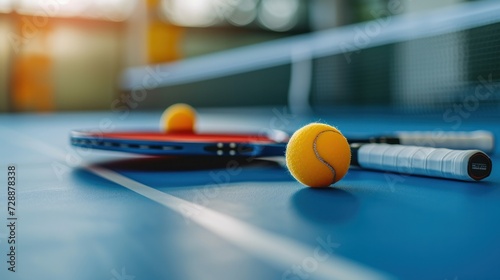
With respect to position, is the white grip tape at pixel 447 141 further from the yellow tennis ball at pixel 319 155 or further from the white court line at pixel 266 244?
the white court line at pixel 266 244

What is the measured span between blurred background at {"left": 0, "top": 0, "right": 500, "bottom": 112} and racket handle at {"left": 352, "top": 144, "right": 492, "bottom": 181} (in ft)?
20.5

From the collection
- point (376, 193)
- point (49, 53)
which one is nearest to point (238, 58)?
point (49, 53)

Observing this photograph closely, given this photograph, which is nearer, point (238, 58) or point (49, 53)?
point (238, 58)

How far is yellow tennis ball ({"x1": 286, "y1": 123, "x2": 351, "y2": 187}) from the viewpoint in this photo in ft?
5.45

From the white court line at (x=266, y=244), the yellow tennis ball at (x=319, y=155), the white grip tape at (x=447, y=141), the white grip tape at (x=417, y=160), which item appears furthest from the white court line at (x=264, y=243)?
the white grip tape at (x=447, y=141)

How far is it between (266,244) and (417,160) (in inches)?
38.3

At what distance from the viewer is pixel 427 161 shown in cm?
187

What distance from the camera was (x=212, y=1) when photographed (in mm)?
14836

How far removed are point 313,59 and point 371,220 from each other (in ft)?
21.7

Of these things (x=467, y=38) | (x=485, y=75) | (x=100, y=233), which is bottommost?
(x=100, y=233)

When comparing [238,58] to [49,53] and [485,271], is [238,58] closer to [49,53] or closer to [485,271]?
[49,53]

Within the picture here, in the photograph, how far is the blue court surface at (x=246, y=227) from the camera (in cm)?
94

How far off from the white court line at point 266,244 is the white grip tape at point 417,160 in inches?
30.8

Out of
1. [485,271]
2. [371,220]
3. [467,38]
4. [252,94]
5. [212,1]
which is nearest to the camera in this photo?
[485,271]
